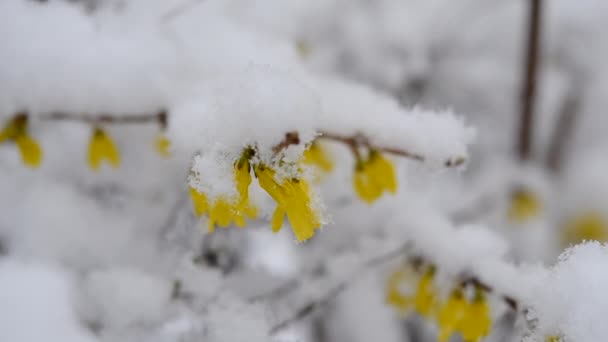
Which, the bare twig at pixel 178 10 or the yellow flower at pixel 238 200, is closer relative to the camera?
the yellow flower at pixel 238 200

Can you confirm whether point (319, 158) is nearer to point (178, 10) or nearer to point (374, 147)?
point (374, 147)

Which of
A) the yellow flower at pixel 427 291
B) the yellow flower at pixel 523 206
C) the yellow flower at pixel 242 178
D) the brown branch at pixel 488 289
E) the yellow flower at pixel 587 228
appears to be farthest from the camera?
the yellow flower at pixel 587 228

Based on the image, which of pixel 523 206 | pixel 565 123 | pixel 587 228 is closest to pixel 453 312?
pixel 523 206

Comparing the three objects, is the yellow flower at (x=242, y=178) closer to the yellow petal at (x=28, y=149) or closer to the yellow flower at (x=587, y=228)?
the yellow petal at (x=28, y=149)

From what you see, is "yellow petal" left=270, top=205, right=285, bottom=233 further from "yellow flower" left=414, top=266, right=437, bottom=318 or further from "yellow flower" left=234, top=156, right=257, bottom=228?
"yellow flower" left=414, top=266, right=437, bottom=318

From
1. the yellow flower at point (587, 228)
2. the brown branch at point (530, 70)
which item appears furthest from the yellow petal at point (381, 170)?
the yellow flower at point (587, 228)

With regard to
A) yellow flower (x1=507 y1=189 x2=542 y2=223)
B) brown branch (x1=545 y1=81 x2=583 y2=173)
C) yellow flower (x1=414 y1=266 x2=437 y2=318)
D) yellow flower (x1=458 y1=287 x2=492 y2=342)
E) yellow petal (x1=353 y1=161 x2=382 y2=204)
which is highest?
brown branch (x1=545 y1=81 x2=583 y2=173)

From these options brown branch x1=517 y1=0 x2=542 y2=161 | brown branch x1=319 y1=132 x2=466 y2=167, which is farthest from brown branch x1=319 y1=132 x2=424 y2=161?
brown branch x1=517 y1=0 x2=542 y2=161
